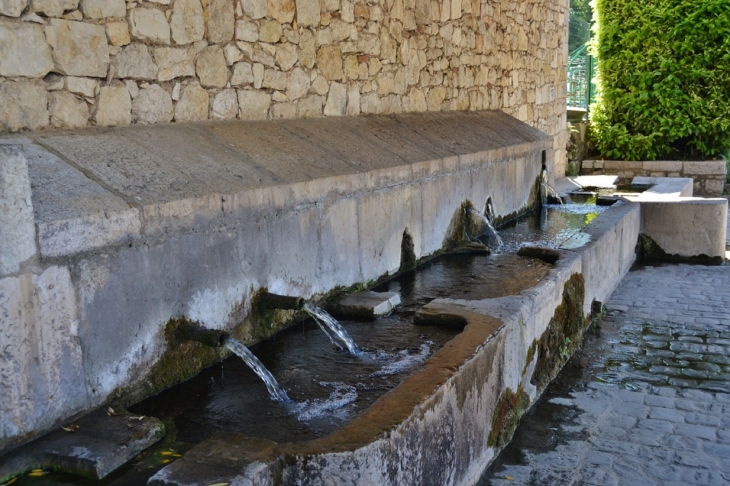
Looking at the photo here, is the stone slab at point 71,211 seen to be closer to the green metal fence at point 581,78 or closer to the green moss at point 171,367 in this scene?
the green moss at point 171,367

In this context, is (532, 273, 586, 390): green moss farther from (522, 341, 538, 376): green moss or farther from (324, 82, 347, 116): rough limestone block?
(324, 82, 347, 116): rough limestone block

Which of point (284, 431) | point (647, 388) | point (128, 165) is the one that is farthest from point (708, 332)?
point (128, 165)

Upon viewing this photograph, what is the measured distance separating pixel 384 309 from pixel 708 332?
2964mm

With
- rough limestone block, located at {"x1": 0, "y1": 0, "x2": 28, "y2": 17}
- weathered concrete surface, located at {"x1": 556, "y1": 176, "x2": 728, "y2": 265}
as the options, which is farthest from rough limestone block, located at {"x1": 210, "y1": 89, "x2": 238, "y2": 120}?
weathered concrete surface, located at {"x1": 556, "y1": 176, "x2": 728, "y2": 265}

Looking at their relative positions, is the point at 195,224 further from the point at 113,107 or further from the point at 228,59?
the point at 228,59

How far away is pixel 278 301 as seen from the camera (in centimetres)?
339

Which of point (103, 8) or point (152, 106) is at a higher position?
point (103, 8)

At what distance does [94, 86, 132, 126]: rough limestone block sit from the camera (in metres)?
3.17

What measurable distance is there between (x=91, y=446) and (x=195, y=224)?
1.04 metres

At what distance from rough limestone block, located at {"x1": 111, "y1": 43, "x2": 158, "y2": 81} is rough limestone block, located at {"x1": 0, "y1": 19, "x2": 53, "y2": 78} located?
0.37 meters

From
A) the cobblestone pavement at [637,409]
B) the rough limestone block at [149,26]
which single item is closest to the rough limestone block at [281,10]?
the rough limestone block at [149,26]

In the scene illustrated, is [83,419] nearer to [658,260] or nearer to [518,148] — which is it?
[518,148]

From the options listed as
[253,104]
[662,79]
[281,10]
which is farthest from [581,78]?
[253,104]

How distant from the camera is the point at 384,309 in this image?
3889 mm
